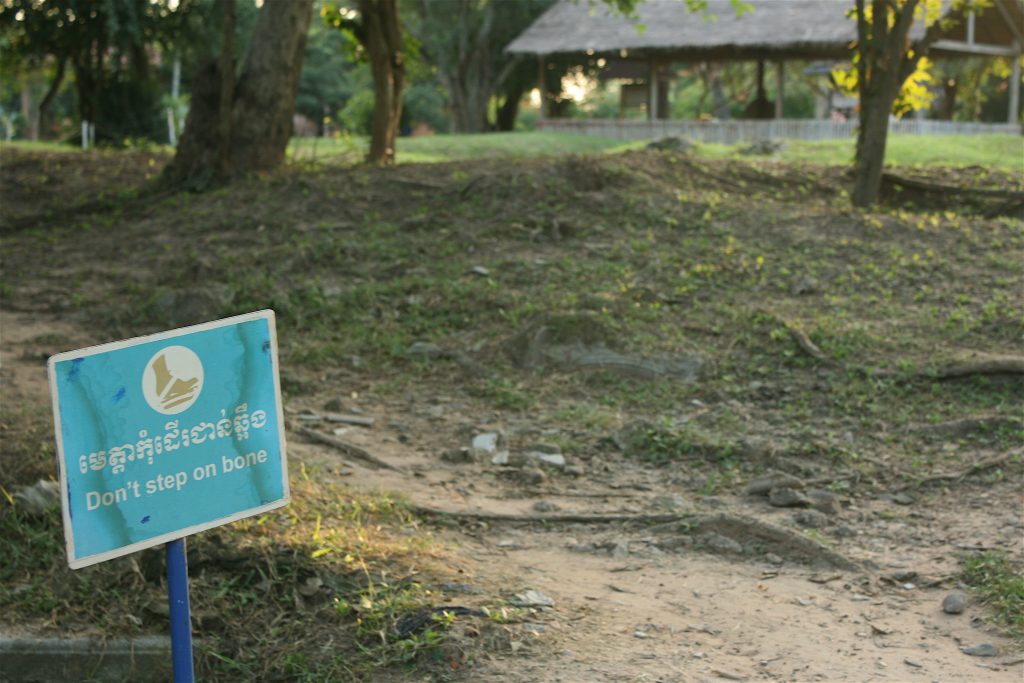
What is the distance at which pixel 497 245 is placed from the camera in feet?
32.5

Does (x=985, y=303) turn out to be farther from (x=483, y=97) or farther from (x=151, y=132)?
(x=483, y=97)

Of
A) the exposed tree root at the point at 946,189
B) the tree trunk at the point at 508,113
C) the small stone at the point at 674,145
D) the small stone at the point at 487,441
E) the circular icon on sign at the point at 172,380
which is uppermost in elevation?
the tree trunk at the point at 508,113

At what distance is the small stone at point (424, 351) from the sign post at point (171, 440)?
490cm

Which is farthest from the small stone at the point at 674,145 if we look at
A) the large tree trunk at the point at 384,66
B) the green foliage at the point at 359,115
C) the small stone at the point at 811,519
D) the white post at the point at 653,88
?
the green foliage at the point at 359,115

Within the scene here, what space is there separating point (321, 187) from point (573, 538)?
23.7 feet

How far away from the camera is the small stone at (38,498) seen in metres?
4.62

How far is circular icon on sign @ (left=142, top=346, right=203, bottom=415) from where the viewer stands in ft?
9.36

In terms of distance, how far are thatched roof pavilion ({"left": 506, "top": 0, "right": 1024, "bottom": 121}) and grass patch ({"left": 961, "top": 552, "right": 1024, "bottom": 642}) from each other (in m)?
22.4

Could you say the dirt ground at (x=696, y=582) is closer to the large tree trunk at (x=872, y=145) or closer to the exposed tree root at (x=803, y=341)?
the exposed tree root at (x=803, y=341)

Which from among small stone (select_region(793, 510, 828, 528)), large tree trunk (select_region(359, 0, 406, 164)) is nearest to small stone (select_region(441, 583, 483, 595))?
small stone (select_region(793, 510, 828, 528))

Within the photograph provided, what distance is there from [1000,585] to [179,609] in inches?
119

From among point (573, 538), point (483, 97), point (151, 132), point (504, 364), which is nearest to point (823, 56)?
point (483, 97)

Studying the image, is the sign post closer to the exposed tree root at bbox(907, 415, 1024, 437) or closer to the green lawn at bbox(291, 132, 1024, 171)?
the exposed tree root at bbox(907, 415, 1024, 437)

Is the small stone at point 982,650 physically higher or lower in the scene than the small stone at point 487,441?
lower
